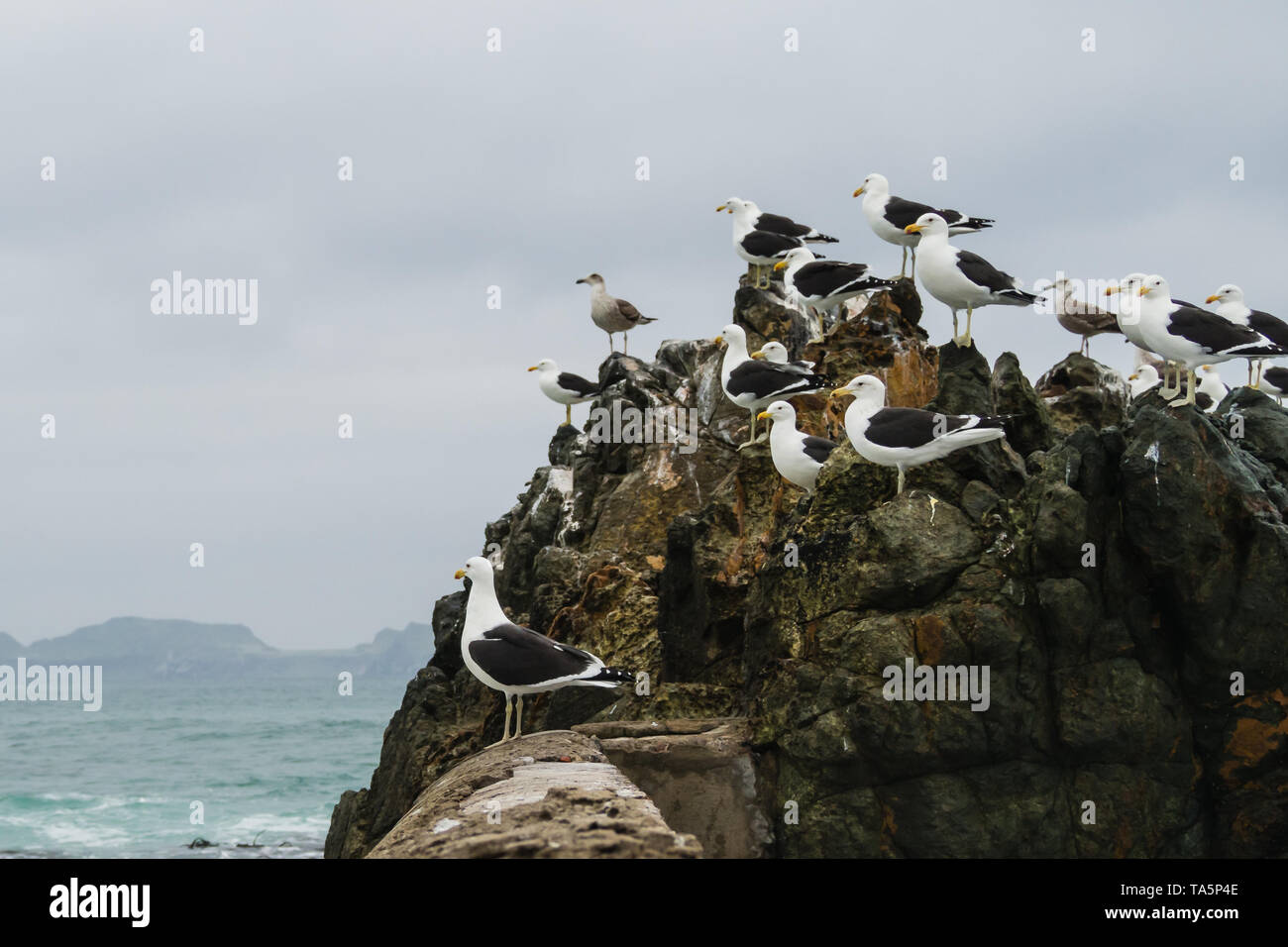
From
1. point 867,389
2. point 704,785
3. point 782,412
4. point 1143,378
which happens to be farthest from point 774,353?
point 1143,378

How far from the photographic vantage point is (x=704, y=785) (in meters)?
15.5

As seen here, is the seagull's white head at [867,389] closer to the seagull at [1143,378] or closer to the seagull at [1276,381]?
the seagull at [1276,381]

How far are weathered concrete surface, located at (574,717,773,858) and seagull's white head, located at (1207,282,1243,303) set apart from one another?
39.9 ft

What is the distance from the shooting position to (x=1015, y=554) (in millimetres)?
14945

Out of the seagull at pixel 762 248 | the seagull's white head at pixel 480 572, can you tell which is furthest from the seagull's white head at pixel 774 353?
the seagull's white head at pixel 480 572

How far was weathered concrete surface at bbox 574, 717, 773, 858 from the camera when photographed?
15227 millimetres

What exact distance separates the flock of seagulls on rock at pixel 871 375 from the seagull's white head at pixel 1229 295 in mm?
19

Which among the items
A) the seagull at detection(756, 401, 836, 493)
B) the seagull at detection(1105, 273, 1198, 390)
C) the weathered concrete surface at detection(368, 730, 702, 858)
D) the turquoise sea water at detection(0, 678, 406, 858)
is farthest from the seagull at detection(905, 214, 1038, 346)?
the turquoise sea water at detection(0, 678, 406, 858)

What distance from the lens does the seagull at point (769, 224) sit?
27.3 meters

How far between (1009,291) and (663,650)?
7694mm

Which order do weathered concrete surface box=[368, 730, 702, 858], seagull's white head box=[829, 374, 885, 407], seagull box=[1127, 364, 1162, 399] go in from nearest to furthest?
1. weathered concrete surface box=[368, 730, 702, 858]
2. seagull's white head box=[829, 374, 885, 407]
3. seagull box=[1127, 364, 1162, 399]

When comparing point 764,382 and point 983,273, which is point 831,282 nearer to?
point 764,382

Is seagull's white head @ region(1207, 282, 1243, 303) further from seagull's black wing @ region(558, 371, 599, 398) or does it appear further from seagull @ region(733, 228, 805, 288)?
seagull's black wing @ region(558, 371, 599, 398)

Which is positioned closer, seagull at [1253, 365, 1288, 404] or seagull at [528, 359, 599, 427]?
seagull at [1253, 365, 1288, 404]
